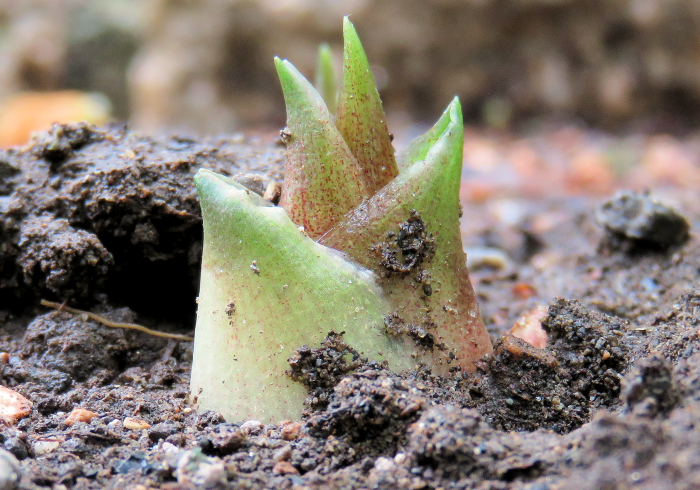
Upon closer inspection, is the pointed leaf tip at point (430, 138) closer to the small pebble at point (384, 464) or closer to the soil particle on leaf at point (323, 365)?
the soil particle on leaf at point (323, 365)

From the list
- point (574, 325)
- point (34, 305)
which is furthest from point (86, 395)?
point (574, 325)

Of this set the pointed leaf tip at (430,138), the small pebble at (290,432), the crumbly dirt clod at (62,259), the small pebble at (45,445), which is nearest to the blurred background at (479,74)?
the pointed leaf tip at (430,138)

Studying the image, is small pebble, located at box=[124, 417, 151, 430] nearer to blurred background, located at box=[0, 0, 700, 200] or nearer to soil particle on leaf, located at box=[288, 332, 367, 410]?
soil particle on leaf, located at box=[288, 332, 367, 410]

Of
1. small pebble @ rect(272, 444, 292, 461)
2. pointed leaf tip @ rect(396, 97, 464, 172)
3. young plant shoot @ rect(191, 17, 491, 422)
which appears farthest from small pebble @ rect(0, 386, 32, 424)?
pointed leaf tip @ rect(396, 97, 464, 172)

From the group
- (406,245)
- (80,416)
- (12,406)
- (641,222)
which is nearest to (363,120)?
(406,245)

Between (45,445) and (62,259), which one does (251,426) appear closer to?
(45,445)

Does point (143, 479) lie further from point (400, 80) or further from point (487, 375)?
point (400, 80)
